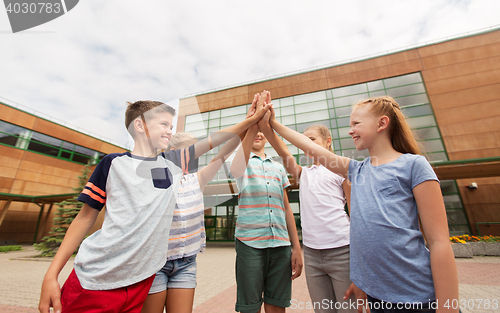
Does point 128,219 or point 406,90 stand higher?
point 406,90

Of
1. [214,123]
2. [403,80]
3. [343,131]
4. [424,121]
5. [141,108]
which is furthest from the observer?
[214,123]

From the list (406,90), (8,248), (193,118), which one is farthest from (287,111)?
(8,248)

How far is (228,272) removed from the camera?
7.12 metres

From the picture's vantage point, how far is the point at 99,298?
3.50 feet

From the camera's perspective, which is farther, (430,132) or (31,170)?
(31,170)

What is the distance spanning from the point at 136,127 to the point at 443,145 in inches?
660

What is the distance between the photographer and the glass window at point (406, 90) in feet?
47.7

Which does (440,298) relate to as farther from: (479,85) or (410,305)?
(479,85)

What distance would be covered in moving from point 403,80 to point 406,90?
2.66 ft

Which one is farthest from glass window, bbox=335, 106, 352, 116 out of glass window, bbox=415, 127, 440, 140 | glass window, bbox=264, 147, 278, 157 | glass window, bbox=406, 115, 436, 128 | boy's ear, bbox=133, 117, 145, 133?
boy's ear, bbox=133, 117, 145, 133

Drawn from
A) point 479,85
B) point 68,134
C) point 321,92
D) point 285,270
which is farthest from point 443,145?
point 68,134

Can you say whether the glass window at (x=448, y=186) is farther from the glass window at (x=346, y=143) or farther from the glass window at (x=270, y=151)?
the glass window at (x=270, y=151)

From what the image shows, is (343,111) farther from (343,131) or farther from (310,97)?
(310,97)

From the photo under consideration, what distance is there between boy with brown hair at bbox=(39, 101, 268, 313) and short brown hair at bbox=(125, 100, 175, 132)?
14cm
